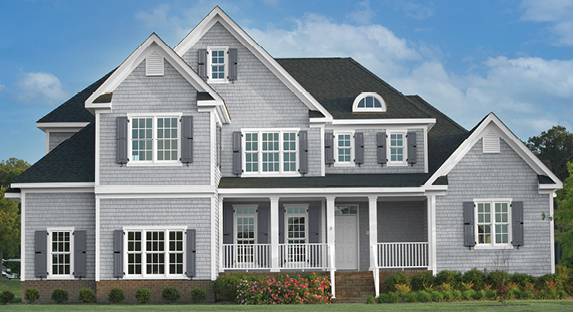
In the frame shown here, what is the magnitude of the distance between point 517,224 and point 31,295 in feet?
56.7

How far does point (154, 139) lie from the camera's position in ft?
70.5

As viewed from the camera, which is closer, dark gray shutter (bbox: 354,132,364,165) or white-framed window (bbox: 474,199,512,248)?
white-framed window (bbox: 474,199,512,248)

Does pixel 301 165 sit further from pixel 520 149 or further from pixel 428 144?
pixel 520 149

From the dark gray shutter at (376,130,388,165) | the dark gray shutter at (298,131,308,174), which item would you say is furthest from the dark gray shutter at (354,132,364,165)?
the dark gray shutter at (298,131,308,174)

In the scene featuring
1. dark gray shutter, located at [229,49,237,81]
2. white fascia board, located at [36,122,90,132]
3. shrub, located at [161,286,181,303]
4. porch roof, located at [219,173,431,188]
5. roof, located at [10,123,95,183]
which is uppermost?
dark gray shutter, located at [229,49,237,81]

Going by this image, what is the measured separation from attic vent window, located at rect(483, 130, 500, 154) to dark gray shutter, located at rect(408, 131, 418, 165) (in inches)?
116

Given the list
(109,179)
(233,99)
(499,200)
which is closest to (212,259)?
(109,179)

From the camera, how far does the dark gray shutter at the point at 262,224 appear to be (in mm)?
24125

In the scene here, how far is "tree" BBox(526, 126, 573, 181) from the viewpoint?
2083 inches

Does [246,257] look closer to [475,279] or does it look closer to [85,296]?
[85,296]

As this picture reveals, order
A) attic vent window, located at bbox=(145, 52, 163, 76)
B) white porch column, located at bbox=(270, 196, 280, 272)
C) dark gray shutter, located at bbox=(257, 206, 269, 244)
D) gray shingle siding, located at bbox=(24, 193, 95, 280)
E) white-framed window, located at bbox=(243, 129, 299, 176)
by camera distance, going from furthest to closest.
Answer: white-framed window, located at bbox=(243, 129, 299, 176)
dark gray shutter, located at bbox=(257, 206, 269, 244)
white porch column, located at bbox=(270, 196, 280, 272)
gray shingle siding, located at bbox=(24, 193, 95, 280)
attic vent window, located at bbox=(145, 52, 163, 76)

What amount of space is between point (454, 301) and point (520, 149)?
21.1 ft

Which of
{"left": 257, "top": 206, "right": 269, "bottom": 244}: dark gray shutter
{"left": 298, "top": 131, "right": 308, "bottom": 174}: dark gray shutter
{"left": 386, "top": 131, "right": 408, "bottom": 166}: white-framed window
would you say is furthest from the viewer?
{"left": 386, "top": 131, "right": 408, "bottom": 166}: white-framed window

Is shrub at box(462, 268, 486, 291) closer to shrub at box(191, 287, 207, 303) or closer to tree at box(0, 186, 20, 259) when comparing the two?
shrub at box(191, 287, 207, 303)
